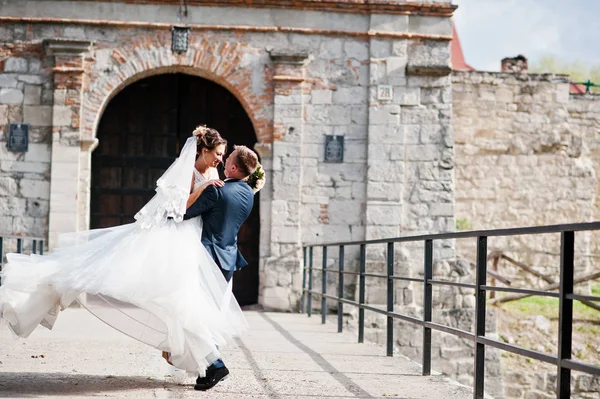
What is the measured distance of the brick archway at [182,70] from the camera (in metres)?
12.2

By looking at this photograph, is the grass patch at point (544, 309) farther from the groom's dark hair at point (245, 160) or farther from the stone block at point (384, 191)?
the groom's dark hair at point (245, 160)

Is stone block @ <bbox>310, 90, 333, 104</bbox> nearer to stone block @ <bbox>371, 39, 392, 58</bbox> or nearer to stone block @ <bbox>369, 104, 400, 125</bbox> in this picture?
stone block @ <bbox>369, 104, 400, 125</bbox>

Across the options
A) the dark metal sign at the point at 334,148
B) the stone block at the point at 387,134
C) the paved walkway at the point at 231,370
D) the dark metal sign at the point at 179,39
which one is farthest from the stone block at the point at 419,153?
the paved walkway at the point at 231,370

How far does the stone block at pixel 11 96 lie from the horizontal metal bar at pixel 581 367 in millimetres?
9890

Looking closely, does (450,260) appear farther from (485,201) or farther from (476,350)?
(476,350)

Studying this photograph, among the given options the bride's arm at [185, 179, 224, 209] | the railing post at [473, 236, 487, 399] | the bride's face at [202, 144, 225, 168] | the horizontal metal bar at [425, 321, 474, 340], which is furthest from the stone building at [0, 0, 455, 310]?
the railing post at [473, 236, 487, 399]

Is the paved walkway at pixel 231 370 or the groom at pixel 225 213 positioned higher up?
the groom at pixel 225 213

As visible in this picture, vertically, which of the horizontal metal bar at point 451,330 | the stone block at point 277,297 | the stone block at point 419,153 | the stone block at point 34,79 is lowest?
the stone block at point 277,297

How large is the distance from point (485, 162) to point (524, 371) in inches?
203

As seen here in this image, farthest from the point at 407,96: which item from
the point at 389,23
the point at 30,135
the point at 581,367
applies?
the point at 581,367

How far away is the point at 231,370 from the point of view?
637 centimetres

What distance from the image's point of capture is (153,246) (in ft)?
17.4

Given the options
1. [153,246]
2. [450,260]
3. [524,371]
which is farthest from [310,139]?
[153,246]

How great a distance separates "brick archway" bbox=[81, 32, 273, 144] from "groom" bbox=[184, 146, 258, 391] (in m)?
6.74
